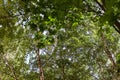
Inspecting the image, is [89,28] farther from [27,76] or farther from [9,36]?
[9,36]

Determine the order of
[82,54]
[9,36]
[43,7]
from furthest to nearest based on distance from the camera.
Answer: [82,54] < [9,36] < [43,7]

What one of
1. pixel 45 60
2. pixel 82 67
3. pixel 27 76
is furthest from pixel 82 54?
pixel 27 76

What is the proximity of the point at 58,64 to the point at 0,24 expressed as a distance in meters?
25.8

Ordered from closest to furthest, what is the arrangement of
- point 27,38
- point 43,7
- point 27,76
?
point 43,7 → point 27,38 → point 27,76

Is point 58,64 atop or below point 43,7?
atop


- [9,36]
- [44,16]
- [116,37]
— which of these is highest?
[116,37]

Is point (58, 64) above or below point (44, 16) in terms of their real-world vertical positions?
above

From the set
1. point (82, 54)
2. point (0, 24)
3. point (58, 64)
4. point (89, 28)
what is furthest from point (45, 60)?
point (0, 24)

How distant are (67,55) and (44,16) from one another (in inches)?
1035

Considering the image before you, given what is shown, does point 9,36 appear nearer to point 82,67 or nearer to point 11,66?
point 11,66

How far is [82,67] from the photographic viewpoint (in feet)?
106

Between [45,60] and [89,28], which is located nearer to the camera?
[89,28]

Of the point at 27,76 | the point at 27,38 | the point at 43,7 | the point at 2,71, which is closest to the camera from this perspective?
the point at 43,7

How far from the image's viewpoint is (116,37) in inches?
1177
